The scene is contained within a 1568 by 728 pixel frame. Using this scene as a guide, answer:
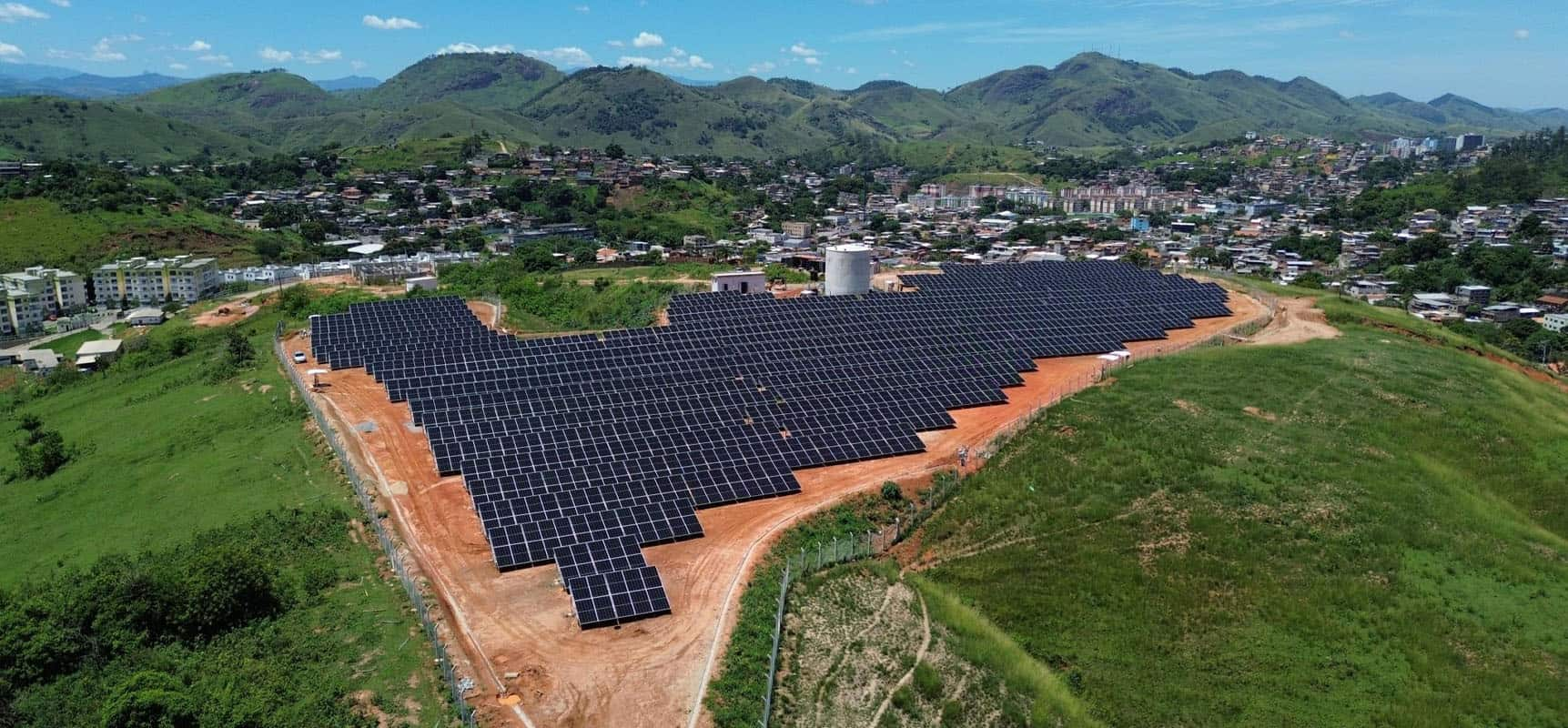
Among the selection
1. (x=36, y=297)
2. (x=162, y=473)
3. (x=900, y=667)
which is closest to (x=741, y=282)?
(x=162, y=473)

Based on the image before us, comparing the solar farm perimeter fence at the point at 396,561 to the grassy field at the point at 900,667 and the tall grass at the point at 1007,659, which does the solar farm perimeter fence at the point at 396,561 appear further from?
the tall grass at the point at 1007,659

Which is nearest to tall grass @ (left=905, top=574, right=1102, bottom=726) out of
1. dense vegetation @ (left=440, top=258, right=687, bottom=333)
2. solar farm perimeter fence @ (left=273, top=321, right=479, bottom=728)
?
solar farm perimeter fence @ (left=273, top=321, right=479, bottom=728)

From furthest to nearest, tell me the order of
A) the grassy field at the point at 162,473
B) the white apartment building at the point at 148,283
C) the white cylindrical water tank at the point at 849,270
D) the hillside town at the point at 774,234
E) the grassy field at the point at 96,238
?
the grassy field at the point at 96,238 < the white apartment building at the point at 148,283 < the hillside town at the point at 774,234 < the white cylindrical water tank at the point at 849,270 < the grassy field at the point at 162,473

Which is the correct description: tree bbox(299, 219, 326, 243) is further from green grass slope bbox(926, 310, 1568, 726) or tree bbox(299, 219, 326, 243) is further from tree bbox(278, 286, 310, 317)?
green grass slope bbox(926, 310, 1568, 726)

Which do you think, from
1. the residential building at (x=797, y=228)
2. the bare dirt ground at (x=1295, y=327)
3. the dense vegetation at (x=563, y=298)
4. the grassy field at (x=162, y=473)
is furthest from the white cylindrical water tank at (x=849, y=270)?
the residential building at (x=797, y=228)

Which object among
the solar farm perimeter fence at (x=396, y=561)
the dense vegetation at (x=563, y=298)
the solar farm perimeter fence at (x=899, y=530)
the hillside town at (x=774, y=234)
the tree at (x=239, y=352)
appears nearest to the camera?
the solar farm perimeter fence at (x=396, y=561)
